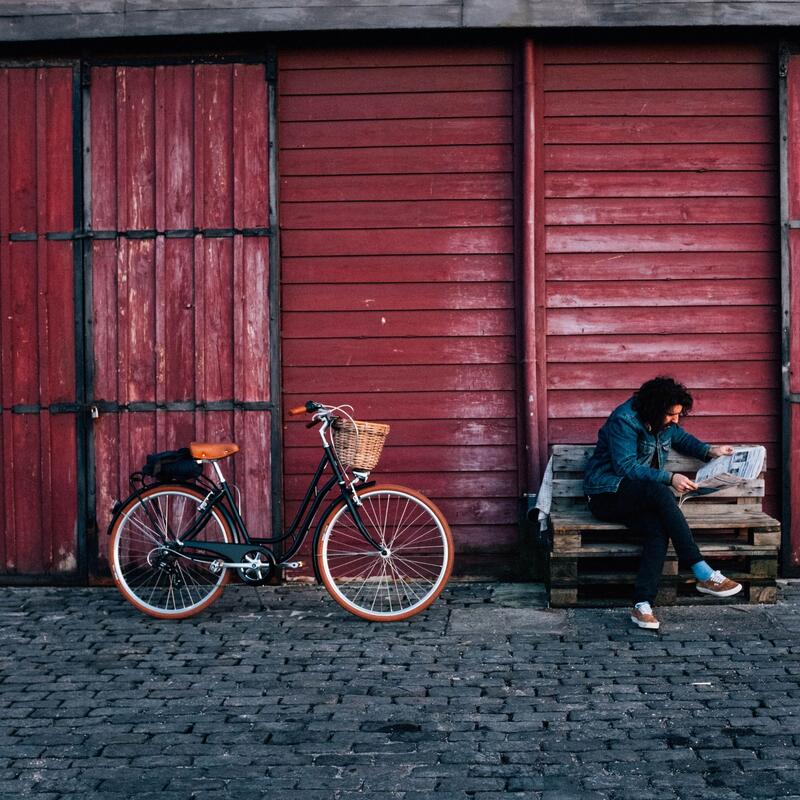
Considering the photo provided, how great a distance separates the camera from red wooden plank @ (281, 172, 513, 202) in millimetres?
7223

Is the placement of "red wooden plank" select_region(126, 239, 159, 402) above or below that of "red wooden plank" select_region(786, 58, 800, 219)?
below

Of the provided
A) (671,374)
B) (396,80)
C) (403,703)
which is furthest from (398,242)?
(403,703)

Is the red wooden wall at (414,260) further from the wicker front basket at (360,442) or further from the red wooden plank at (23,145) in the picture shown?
the red wooden plank at (23,145)

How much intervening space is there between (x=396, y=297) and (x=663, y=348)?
1870mm

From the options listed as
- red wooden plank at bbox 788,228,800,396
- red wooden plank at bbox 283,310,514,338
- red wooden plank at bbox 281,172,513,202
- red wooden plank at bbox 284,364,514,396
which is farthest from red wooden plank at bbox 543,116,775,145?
red wooden plank at bbox 284,364,514,396

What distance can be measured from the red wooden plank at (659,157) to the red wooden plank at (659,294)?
793mm

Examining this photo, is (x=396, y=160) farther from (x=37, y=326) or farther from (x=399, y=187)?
(x=37, y=326)

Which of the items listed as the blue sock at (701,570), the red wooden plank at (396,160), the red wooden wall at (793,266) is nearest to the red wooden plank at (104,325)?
the red wooden plank at (396,160)

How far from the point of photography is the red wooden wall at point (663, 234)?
23.5 feet

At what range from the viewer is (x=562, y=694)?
4.92 m

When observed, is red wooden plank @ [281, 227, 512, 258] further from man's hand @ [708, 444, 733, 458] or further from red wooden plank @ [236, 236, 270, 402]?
man's hand @ [708, 444, 733, 458]

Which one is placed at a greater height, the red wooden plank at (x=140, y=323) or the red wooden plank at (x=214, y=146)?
the red wooden plank at (x=214, y=146)

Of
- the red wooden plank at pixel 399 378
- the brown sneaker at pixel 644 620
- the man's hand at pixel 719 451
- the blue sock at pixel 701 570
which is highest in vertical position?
the red wooden plank at pixel 399 378

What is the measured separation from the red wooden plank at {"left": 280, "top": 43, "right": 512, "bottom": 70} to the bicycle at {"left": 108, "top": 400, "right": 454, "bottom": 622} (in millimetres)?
2490
